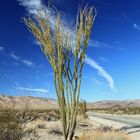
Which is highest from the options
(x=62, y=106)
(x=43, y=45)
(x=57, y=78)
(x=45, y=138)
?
(x=43, y=45)

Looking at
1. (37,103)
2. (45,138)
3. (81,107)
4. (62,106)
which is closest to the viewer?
(62,106)

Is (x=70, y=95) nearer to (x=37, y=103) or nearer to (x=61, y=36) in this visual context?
(x=61, y=36)

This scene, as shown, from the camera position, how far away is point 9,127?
1191cm

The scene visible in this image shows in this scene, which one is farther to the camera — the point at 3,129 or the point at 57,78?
the point at 3,129

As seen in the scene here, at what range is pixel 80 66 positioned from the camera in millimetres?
10406

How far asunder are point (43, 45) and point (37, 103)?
572ft

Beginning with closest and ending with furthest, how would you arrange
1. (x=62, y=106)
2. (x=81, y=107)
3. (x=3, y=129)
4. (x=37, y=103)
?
(x=62, y=106) < (x=3, y=129) < (x=81, y=107) < (x=37, y=103)

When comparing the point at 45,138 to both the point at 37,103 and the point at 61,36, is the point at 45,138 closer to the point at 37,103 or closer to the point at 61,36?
the point at 61,36

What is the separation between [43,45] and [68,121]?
2548 mm

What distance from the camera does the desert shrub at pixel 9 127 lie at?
11.8 m

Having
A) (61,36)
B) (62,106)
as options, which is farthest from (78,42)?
(62,106)

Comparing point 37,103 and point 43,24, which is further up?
point 37,103

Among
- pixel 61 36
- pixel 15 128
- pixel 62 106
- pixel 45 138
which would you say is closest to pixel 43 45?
pixel 61 36

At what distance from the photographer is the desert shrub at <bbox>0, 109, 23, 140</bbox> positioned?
1183 cm
